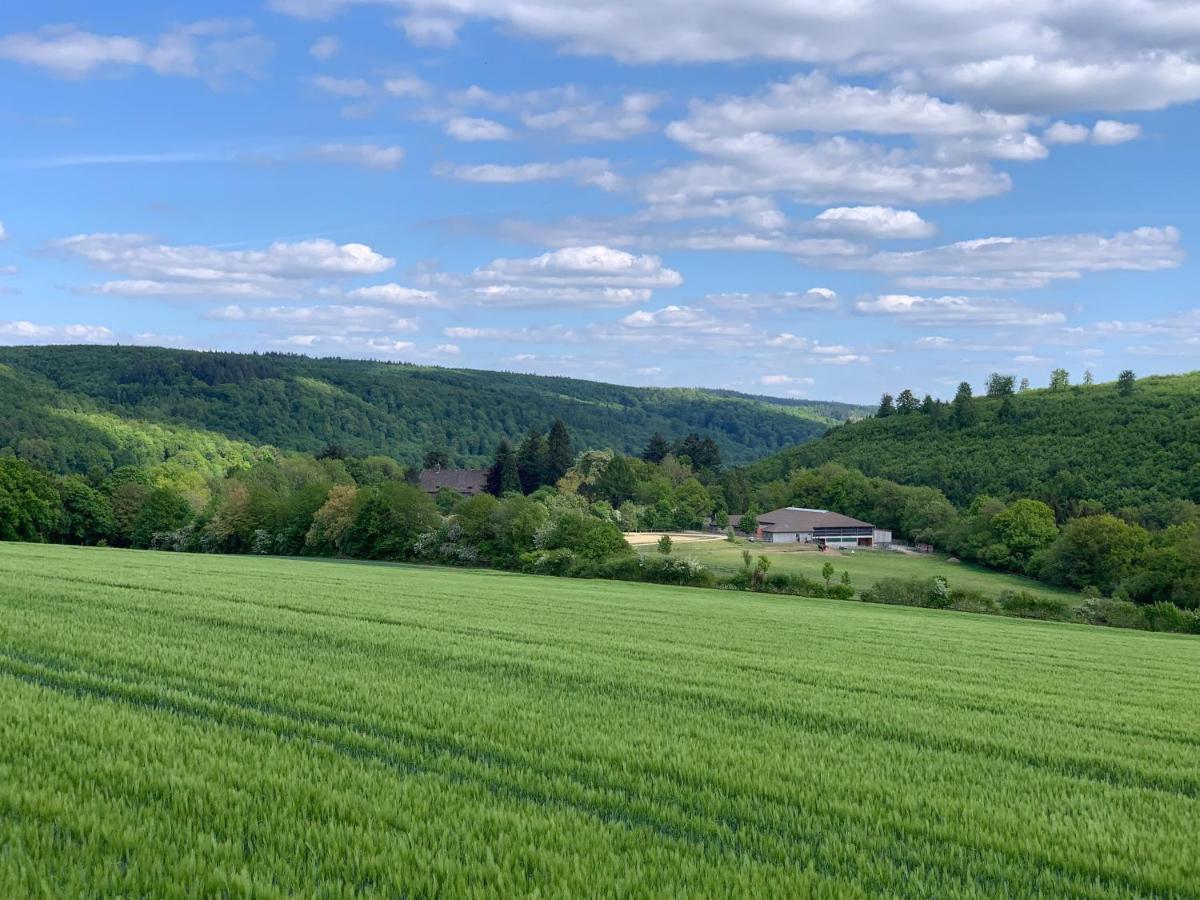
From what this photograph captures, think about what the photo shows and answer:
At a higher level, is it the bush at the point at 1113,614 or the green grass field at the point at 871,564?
the bush at the point at 1113,614

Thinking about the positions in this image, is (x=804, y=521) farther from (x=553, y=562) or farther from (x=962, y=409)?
(x=553, y=562)

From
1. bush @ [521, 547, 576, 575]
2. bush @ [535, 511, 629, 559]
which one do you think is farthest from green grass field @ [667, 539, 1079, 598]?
bush @ [521, 547, 576, 575]

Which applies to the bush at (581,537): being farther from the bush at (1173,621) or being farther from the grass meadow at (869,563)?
the bush at (1173,621)

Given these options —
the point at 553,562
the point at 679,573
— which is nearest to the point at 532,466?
the point at 553,562

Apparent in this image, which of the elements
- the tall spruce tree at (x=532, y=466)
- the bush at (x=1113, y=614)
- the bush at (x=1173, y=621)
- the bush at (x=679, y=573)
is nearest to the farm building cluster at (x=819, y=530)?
the tall spruce tree at (x=532, y=466)

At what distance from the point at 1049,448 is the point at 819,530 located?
3238 cm

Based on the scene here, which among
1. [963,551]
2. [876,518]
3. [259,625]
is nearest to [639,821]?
[259,625]

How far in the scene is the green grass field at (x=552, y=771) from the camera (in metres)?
6.36

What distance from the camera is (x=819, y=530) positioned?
12875 cm

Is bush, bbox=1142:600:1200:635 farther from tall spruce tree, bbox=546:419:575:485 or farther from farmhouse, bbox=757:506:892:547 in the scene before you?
tall spruce tree, bbox=546:419:575:485

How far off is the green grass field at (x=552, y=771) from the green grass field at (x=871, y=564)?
58509 mm

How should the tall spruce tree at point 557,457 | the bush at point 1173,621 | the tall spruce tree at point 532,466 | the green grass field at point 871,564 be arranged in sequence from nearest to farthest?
1. the bush at point 1173,621
2. the green grass field at point 871,564
3. the tall spruce tree at point 557,457
4. the tall spruce tree at point 532,466

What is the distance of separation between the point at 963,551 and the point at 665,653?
94983mm

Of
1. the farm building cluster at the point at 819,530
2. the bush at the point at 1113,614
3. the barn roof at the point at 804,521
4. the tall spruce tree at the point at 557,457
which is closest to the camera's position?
the bush at the point at 1113,614
